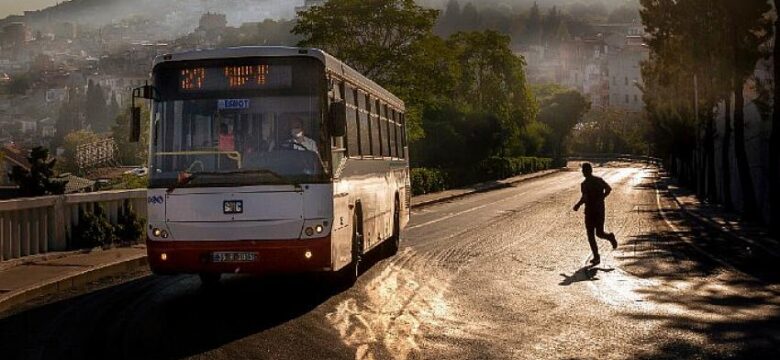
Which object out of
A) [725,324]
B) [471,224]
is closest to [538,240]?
[471,224]

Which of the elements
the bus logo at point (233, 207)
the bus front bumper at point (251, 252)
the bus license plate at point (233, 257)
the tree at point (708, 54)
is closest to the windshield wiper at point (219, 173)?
the bus logo at point (233, 207)

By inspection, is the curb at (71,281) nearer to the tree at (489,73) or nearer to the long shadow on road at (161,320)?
the long shadow on road at (161,320)

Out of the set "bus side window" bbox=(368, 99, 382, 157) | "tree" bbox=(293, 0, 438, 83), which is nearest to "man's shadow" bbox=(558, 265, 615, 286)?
"bus side window" bbox=(368, 99, 382, 157)

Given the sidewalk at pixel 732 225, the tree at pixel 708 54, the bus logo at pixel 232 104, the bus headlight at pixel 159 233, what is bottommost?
the sidewalk at pixel 732 225

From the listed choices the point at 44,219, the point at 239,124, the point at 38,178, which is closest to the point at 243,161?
the point at 239,124

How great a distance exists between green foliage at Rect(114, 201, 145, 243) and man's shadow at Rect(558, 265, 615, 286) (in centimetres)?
971

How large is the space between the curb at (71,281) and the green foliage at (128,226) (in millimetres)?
2696

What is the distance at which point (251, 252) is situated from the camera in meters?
11.8

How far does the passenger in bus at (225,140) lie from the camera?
11891 mm

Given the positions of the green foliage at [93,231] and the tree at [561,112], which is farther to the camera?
the tree at [561,112]

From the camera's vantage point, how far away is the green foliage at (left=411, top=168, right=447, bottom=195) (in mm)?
49938

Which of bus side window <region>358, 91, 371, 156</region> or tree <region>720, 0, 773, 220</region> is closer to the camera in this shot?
bus side window <region>358, 91, 371, 156</region>

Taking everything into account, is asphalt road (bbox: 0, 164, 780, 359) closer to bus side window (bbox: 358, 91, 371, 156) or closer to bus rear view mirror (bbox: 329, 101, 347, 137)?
bus side window (bbox: 358, 91, 371, 156)

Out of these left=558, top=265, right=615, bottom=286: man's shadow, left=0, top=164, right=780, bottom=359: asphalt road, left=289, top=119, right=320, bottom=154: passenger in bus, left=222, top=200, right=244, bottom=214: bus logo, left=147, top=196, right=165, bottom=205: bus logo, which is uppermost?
left=289, top=119, right=320, bottom=154: passenger in bus
